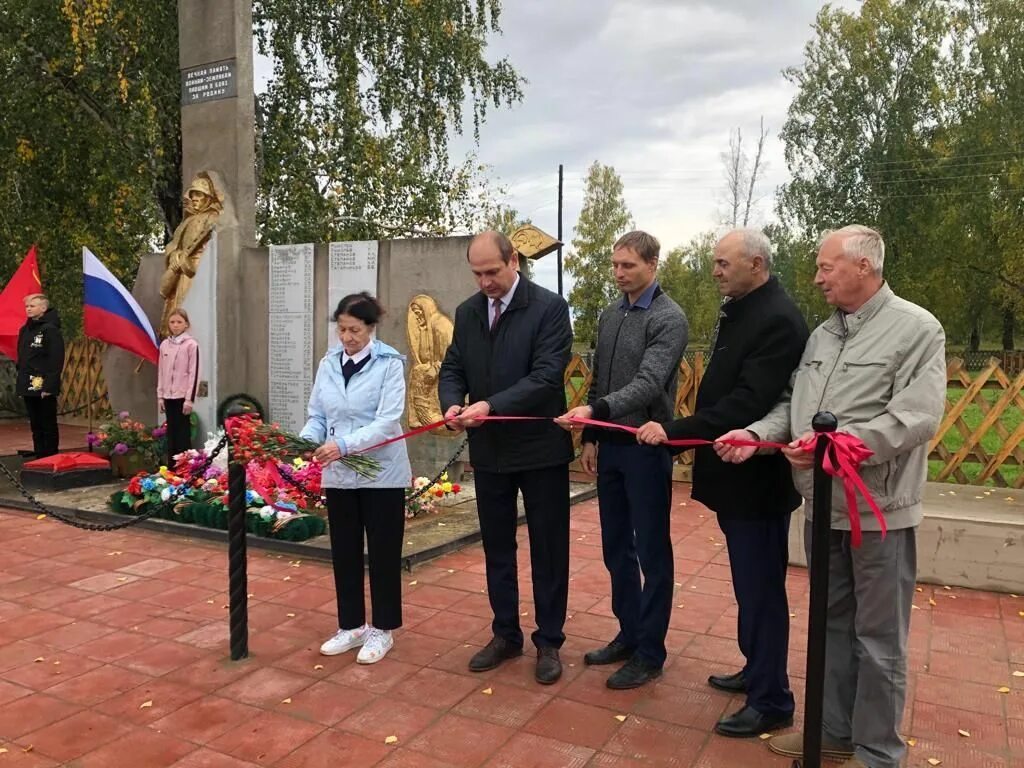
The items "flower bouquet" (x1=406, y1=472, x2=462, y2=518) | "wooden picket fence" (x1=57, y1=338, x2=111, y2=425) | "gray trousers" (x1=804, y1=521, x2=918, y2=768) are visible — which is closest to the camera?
"gray trousers" (x1=804, y1=521, x2=918, y2=768)

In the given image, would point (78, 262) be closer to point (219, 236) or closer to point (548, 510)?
point (219, 236)

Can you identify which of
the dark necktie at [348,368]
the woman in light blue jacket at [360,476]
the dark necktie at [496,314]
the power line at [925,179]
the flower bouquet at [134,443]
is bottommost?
the flower bouquet at [134,443]

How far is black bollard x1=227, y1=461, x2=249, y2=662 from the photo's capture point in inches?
147

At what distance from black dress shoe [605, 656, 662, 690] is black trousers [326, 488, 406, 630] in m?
1.04

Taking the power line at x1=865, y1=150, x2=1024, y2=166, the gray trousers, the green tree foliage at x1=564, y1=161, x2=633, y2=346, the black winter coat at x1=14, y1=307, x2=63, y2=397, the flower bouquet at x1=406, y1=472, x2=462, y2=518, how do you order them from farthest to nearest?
the green tree foliage at x1=564, y1=161, x2=633, y2=346 < the power line at x1=865, y1=150, x2=1024, y2=166 < the black winter coat at x1=14, y1=307, x2=63, y2=397 < the flower bouquet at x1=406, y1=472, x2=462, y2=518 < the gray trousers

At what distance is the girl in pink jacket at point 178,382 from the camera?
7.62 m

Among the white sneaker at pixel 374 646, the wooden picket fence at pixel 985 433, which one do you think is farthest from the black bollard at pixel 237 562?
the wooden picket fence at pixel 985 433

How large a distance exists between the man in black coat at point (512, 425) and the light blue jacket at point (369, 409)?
242 millimetres

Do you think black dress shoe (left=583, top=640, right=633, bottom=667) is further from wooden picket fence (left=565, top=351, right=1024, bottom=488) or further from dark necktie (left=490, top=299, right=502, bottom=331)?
wooden picket fence (left=565, top=351, right=1024, bottom=488)

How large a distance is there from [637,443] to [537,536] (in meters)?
0.63

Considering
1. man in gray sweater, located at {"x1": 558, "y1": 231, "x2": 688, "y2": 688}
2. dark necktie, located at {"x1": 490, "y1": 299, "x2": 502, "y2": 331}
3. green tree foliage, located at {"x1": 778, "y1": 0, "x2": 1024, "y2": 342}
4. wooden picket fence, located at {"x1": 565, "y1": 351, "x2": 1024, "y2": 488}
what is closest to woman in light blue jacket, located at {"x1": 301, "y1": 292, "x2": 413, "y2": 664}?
dark necktie, located at {"x1": 490, "y1": 299, "x2": 502, "y2": 331}

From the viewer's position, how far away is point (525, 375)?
3.47 meters

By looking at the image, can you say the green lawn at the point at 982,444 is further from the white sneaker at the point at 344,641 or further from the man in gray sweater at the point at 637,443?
the white sneaker at the point at 344,641

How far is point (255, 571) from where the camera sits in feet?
16.8
